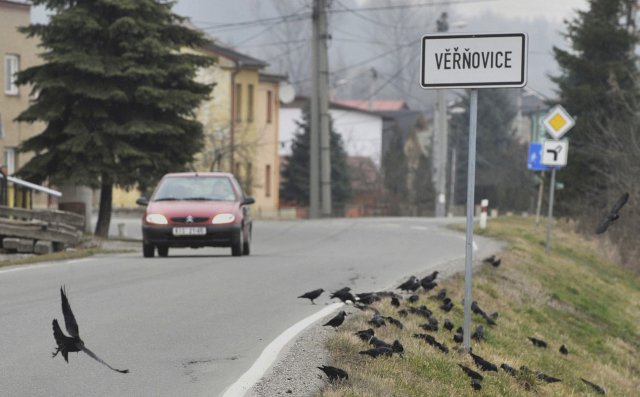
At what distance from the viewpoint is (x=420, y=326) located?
11.5 metres

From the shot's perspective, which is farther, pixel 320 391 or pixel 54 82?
pixel 54 82

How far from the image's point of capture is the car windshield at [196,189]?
22297 mm

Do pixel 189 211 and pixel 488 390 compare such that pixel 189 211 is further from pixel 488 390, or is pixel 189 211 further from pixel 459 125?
pixel 459 125

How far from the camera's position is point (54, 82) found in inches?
1217

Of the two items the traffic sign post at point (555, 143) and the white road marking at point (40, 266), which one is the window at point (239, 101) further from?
the white road marking at point (40, 266)

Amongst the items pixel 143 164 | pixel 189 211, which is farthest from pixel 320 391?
pixel 143 164

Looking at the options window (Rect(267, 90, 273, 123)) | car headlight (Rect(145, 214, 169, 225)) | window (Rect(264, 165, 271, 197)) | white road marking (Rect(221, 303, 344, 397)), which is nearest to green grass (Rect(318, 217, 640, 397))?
white road marking (Rect(221, 303, 344, 397))

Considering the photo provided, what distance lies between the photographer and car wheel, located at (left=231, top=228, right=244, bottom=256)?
2152 cm

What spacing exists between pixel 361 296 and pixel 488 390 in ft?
9.03

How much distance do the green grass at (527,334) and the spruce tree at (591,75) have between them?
12.6 meters

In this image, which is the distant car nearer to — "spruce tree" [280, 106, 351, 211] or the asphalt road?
the asphalt road

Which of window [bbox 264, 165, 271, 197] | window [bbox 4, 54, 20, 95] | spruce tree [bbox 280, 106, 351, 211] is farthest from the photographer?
spruce tree [bbox 280, 106, 351, 211]

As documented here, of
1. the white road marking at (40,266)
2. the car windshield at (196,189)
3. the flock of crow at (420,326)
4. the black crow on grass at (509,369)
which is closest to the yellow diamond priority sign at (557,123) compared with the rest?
the car windshield at (196,189)

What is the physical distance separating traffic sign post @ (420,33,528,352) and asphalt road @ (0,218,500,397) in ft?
7.81
